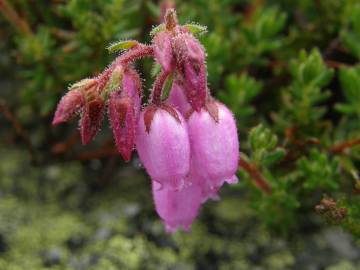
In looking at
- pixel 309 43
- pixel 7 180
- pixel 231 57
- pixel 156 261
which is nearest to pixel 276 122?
pixel 231 57

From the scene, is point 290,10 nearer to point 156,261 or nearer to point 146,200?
point 146,200

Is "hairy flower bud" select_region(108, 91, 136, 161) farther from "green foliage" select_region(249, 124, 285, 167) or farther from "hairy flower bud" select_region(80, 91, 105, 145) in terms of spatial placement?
"green foliage" select_region(249, 124, 285, 167)

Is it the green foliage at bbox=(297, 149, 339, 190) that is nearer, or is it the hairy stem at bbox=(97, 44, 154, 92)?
the hairy stem at bbox=(97, 44, 154, 92)

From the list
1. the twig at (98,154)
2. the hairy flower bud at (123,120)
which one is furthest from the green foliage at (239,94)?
the hairy flower bud at (123,120)

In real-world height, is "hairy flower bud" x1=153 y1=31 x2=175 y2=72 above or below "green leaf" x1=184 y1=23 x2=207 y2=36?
below

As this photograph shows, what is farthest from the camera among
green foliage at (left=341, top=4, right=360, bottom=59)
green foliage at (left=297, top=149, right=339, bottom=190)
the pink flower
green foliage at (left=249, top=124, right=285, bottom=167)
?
green foliage at (left=341, top=4, right=360, bottom=59)

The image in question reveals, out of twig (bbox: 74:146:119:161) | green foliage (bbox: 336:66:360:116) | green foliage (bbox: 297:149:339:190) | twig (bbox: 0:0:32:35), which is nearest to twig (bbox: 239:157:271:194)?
green foliage (bbox: 297:149:339:190)

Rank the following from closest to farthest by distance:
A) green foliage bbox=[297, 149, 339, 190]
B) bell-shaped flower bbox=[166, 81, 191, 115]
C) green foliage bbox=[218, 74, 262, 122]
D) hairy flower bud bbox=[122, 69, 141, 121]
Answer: hairy flower bud bbox=[122, 69, 141, 121], bell-shaped flower bbox=[166, 81, 191, 115], green foliage bbox=[297, 149, 339, 190], green foliage bbox=[218, 74, 262, 122]
